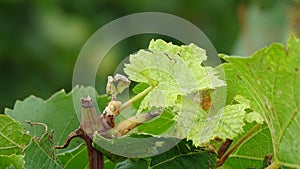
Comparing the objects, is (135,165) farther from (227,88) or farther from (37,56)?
(37,56)

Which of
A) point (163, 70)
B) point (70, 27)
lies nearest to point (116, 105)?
point (163, 70)

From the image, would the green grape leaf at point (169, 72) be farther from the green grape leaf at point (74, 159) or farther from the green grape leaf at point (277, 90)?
the green grape leaf at point (74, 159)

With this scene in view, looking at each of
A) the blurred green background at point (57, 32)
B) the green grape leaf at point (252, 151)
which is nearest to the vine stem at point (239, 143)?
the green grape leaf at point (252, 151)

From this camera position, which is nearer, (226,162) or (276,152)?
(276,152)

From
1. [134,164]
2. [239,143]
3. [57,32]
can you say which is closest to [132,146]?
[134,164]

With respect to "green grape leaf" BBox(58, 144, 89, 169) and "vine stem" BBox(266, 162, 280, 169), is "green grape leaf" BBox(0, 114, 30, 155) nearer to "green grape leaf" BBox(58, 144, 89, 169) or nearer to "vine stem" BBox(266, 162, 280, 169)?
"green grape leaf" BBox(58, 144, 89, 169)

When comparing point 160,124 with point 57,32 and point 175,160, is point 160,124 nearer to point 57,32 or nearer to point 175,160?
point 175,160

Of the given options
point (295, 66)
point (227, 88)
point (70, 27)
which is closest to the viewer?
point (295, 66)
